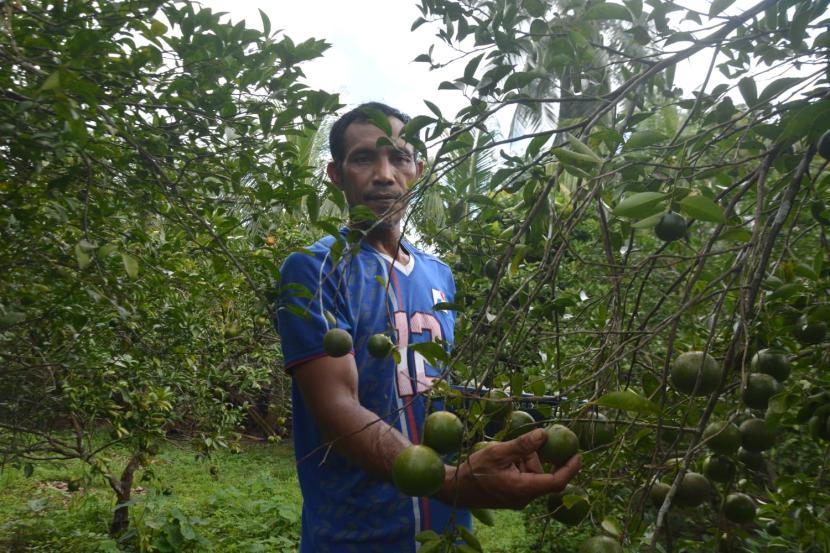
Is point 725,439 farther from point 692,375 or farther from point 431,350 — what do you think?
point 431,350

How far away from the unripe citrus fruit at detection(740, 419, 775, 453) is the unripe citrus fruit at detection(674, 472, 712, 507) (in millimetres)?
110

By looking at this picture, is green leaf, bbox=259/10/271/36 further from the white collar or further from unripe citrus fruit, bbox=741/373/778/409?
unripe citrus fruit, bbox=741/373/778/409

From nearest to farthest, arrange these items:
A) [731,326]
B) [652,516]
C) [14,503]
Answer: [731,326] → [652,516] → [14,503]

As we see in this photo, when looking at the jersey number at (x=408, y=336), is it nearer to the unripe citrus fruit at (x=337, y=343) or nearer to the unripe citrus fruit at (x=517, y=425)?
the unripe citrus fruit at (x=337, y=343)

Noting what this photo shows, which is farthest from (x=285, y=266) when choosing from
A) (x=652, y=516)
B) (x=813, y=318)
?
(x=652, y=516)

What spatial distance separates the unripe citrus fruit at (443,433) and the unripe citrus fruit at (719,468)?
598 mm

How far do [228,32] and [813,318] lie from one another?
158 centimetres

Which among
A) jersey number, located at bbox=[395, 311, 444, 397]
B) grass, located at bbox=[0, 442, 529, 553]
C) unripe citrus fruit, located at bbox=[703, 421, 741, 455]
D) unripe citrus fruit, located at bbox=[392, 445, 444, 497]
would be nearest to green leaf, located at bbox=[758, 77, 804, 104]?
unripe citrus fruit, located at bbox=[703, 421, 741, 455]

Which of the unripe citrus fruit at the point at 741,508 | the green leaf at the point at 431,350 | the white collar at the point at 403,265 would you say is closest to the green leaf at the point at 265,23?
the white collar at the point at 403,265

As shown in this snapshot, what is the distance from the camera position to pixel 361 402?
1.86 m

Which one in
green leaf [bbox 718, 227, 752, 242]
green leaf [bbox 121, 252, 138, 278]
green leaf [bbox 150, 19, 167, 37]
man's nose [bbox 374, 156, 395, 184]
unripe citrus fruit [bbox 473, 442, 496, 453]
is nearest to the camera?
green leaf [bbox 718, 227, 752, 242]

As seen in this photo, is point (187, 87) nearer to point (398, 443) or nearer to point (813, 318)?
point (398, 443)

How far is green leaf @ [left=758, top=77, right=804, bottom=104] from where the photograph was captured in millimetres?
1057

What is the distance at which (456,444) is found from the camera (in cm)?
101
